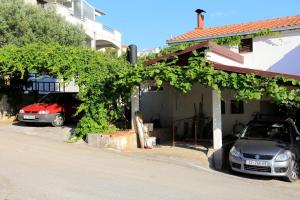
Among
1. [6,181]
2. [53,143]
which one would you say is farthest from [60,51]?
[6,181]

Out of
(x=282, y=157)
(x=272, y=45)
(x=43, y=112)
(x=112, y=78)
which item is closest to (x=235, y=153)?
(x=282, y=157)

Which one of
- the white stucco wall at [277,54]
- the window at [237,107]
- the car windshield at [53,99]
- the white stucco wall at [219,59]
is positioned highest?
the white stucco wall at [277,54]

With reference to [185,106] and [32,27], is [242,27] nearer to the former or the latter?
[185,106]

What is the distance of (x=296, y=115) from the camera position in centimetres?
1730

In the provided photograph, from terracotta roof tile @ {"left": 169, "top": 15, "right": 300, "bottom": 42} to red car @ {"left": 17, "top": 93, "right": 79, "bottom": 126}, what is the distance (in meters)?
8.38

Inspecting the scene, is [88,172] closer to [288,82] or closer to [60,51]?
[288,82]

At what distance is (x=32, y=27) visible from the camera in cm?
2391

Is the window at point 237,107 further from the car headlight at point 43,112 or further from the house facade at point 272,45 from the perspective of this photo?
the car headlight at point 43,112

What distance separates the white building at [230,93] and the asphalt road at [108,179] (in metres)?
4.17

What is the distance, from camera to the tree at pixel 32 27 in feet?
74.7

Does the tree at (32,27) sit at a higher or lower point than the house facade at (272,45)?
higher

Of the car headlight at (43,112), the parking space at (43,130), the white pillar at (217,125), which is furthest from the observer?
the car headlight at (43,112)

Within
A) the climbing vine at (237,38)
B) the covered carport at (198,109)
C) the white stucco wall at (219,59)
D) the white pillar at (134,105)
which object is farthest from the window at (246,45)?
the white pillar at (134,105)

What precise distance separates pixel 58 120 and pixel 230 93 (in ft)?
24.7
